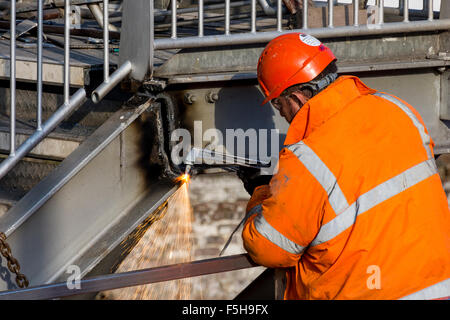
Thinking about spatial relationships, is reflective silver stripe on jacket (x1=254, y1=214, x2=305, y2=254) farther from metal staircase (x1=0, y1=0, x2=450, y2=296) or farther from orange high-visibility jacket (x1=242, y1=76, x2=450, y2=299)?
metal staircase (x1=0, y1=0, x2=450, y2=296)

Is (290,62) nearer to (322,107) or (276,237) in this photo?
(322,107)

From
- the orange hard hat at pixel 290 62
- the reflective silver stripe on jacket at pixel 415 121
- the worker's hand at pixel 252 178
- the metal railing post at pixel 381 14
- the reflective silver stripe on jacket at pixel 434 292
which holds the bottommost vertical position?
the reflective silver stripe on jacket at pixel 434 292

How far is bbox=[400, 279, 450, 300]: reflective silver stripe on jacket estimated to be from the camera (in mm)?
2689

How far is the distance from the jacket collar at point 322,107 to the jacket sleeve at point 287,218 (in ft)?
0.53

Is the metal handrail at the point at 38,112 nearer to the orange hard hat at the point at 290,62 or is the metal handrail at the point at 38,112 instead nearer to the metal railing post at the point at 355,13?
the orange hard hat at the point at 290,62

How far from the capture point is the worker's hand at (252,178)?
3.42m

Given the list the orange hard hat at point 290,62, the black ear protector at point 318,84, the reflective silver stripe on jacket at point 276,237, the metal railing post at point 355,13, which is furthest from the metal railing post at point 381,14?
the reflective silver stripe on jacket at point 276,237

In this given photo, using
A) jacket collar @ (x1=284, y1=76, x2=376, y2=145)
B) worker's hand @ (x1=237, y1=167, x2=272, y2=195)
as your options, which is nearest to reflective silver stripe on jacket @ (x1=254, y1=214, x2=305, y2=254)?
jacket collar @ (x1=284, y1=76, x2=376, y2=145)

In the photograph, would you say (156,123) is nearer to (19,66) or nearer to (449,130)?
(19,66)

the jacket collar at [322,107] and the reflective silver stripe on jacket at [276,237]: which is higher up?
the jacket collar at [322,107]

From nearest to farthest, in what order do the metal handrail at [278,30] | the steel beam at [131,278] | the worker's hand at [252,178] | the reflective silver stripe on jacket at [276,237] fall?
the steel beam at [131,278], the reflective silver stripe on jacket at [276,237], the worker's hand at [252,178], the metal handrail at [278,30]

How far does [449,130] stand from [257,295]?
2031 millimetres

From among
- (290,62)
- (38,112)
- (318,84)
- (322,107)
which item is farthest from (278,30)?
(38,112)

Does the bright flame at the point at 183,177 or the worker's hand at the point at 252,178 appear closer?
the worker's hand at the point at 252,178
